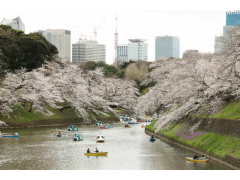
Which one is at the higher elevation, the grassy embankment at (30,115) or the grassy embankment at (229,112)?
the grassy embankment at (229,112)

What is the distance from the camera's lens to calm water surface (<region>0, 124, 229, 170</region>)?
33000 millimetres

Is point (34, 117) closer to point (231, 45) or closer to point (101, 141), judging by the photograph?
point (101, 141)

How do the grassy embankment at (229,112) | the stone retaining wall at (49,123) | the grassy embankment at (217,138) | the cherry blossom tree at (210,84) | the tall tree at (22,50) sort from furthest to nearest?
the tall tree at (22,50)
the stone retaining wall at (49,123)
the grassy embankment at (229,112)
the cherry blossom tree at (210,84)
the grassy embankment at (217,138)

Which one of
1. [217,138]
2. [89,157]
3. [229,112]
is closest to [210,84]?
[229,112]

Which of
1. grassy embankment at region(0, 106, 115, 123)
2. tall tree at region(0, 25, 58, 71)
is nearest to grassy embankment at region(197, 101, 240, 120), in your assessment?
grassy embankment at region(0, 106, 115, 123)

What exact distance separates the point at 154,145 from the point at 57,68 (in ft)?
A: 158

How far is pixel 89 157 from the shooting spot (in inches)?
1503

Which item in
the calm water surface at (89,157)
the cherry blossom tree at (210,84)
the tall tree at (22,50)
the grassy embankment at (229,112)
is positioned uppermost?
the tall tree at (22,50)

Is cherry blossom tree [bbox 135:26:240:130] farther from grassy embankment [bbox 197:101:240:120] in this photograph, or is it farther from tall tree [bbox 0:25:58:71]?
tall tree [bbox 0:25:58:71]

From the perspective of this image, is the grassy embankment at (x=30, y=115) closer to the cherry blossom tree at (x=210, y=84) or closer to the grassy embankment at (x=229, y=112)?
the cherry blossom tree at (x=210, y=84)

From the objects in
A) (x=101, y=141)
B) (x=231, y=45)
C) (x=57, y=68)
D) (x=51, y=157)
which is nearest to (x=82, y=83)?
(x=57, y=68)

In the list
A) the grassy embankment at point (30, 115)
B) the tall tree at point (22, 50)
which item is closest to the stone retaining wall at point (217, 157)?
the grassy embankment at point (30, 115)

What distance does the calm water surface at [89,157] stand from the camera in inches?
1299

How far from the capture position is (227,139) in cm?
3419
